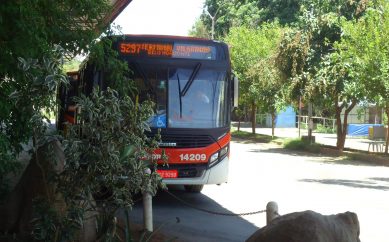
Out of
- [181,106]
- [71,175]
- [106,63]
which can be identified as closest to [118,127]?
[71,175]

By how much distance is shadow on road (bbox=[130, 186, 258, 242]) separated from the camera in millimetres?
8594

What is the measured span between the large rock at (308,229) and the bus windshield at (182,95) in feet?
19.4

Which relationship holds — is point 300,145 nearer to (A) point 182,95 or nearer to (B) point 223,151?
(B) point 223,151

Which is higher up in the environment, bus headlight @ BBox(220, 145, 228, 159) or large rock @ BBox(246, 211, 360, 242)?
bus headlight @ BBox(220, 145, 228, 159)

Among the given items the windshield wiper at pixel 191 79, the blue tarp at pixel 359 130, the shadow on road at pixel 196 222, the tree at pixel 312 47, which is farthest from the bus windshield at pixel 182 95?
the blue tarp at pixel 359 130

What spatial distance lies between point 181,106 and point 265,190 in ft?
13.8

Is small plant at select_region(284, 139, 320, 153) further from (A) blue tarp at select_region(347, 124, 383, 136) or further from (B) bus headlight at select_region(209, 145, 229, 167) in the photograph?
(B) bus headlight at select_region(209, 145, 229, 167)

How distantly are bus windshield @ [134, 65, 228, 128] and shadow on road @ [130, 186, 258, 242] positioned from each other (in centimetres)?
163

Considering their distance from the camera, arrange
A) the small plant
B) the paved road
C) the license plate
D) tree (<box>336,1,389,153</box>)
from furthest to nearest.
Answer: the small plant → tree (<box>336,1,389,153</box>) → the license plate → the paved road

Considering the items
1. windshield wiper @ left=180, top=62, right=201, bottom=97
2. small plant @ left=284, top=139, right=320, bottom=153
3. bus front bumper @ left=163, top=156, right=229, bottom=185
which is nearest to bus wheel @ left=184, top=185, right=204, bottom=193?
bus front bumper @ left=163, top=156, right=229, bottom=185

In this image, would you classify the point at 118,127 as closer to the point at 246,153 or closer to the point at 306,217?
the point at 306,217

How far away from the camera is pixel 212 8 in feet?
204

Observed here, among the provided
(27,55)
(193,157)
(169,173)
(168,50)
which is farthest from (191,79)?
(27,55)

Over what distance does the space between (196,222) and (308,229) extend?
509 centimetres
